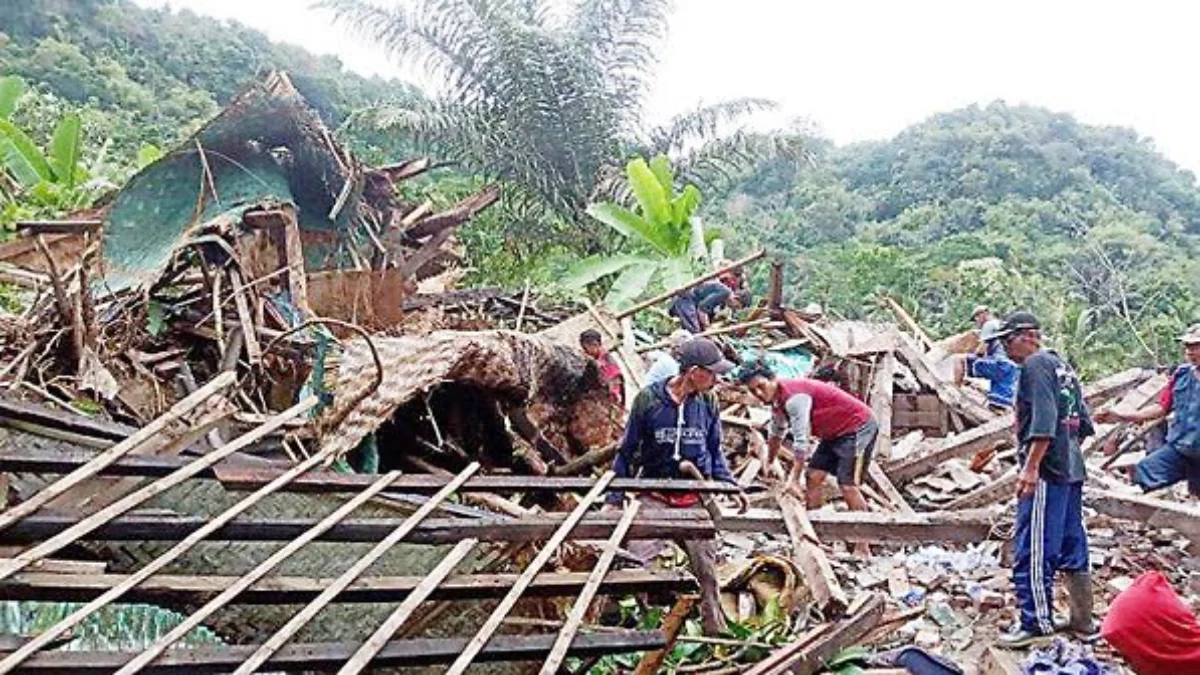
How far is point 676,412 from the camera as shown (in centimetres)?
473

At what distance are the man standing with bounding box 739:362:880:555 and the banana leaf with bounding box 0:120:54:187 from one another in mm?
5850

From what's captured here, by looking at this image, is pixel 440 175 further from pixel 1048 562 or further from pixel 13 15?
pixel 1048 562

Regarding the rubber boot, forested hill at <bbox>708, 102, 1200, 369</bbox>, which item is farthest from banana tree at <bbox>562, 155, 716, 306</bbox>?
forested hill at <bbox>708, 102, 1200, 369</bbox>

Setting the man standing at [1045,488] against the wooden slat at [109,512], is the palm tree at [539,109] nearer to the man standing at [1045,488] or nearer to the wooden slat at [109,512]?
the man standing at [1045,488]

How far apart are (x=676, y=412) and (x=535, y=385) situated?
1.32 metres

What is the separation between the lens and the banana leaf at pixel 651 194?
10500 millimetres

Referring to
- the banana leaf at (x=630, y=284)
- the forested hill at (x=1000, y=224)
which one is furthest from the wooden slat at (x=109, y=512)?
the forested hill at (x=1000, y=224)

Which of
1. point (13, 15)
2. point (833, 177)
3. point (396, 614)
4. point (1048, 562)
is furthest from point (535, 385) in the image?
point (833, 177)

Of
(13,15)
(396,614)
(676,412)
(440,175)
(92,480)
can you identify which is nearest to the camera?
(396,614)

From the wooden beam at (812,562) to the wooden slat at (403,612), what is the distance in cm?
182

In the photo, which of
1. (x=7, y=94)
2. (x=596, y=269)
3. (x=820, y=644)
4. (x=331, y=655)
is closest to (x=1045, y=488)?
(x=820, y=644)

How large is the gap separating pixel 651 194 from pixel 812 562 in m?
6.68

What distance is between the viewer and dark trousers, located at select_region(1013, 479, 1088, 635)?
4863 mm

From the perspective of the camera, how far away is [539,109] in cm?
1540
